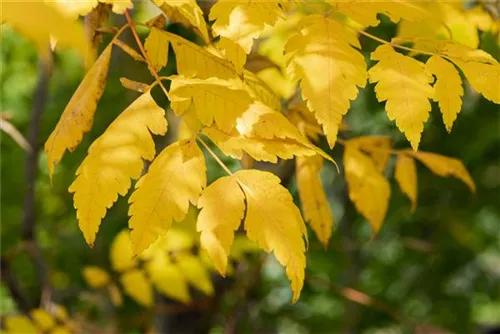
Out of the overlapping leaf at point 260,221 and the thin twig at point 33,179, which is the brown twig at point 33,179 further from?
the overlapping leaf at point 260,221

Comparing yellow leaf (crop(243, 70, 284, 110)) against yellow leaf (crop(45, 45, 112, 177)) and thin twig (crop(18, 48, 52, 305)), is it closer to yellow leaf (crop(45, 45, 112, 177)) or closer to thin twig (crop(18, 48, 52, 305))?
yellow leaf (crop(45, 45, 112, 177))

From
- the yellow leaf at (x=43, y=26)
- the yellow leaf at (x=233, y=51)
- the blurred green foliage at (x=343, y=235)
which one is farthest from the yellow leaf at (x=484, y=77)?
the blurred green foliage at (x=343, y=235)

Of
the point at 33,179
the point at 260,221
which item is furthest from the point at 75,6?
the point at 33,179

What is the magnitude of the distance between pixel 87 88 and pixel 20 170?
1472 mm

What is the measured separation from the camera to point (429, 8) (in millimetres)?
972

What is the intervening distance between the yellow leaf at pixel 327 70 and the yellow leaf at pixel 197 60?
0.26ft

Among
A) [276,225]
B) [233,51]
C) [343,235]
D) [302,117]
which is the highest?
[233,51]

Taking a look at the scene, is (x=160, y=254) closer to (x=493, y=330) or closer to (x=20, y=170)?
(x=20, y=170)

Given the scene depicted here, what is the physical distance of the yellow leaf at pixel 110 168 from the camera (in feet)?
2.51

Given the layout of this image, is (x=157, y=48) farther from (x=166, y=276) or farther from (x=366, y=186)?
(x=166, y=276)

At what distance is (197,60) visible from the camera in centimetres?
85

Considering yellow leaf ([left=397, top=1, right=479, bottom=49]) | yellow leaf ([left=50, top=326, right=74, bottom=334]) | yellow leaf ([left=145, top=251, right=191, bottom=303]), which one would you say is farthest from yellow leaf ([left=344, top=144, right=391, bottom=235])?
yellow leaf ([left=50, top=326, right=74, bottom=334])

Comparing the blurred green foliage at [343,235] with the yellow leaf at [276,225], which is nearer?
the yellow leaf at [276,225]

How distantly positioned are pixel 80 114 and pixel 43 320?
74cm
